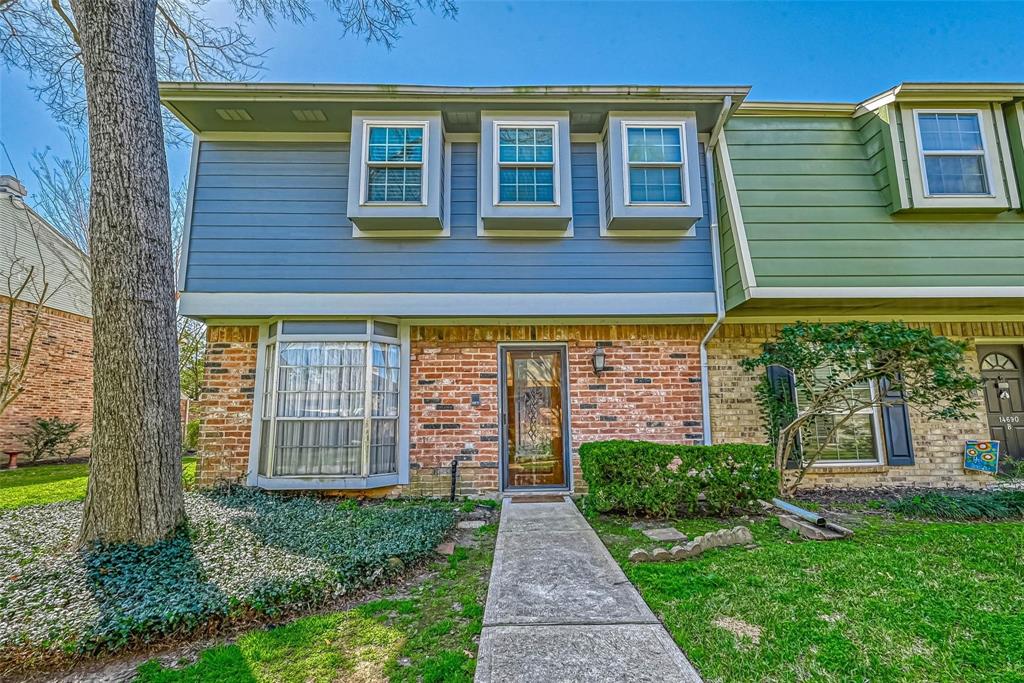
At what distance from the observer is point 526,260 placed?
5535mm

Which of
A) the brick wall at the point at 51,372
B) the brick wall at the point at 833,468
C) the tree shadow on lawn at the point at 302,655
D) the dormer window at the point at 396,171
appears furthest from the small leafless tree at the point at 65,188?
the brick wall at the point at 833,468

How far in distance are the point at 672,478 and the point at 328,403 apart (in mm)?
3942

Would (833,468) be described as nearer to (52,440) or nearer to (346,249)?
(346,249)

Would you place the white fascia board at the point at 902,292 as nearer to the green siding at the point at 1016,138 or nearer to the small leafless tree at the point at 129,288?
the green siding at the point at 1016,138

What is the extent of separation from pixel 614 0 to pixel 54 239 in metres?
12.3

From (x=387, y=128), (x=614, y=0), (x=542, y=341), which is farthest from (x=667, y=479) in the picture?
(x=614, y=0)

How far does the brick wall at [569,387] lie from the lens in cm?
563

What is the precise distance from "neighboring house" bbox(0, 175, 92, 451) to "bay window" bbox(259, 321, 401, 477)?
7078 millimetres

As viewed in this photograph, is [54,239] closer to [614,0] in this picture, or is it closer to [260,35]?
[260,35]

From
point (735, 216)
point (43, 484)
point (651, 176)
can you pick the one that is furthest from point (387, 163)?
point (43, 484)

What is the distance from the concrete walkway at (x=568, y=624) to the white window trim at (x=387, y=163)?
12.9ft

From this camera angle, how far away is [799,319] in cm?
590

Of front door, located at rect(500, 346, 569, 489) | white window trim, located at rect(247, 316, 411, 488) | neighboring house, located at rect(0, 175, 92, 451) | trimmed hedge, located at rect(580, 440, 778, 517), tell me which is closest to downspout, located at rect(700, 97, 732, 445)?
trimmed hedge, located at rect(580, 440, 778, 517)

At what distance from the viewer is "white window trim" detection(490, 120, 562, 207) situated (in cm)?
541
